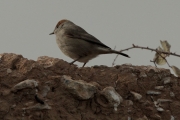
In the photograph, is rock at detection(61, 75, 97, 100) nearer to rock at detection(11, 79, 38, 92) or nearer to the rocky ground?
the rocky ground

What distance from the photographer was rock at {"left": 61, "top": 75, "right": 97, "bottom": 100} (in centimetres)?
510

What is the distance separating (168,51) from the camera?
6.05 m

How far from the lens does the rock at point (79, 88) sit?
A: 16.7 feet

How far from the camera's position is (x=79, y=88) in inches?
201

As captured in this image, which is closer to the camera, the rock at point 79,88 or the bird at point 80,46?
the rock at point 79,88

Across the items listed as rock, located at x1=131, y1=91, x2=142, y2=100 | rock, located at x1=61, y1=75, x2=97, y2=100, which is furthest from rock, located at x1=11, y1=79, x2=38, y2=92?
rock, located at x1=131, y1=91, x2=142, y2=100

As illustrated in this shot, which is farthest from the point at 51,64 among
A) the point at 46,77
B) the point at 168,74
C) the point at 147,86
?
the point at 168,74

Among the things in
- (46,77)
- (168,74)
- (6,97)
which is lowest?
(6,97)

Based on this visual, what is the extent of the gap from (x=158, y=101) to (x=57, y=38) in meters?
2.72

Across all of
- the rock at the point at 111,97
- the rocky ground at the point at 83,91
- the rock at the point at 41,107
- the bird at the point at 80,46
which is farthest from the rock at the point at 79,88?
the bird at the point at 80,46

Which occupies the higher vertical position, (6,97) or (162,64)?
(162,64)

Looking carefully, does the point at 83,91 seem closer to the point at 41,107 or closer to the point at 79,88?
the point at 79,88

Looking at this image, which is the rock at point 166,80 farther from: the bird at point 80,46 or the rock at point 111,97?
the bird at point 80,46

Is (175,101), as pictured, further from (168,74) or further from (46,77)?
(46,77)
